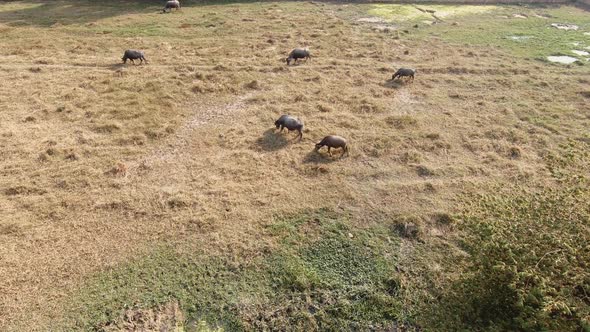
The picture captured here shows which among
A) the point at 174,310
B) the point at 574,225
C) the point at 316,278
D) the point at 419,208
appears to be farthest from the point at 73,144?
the point at 574,225

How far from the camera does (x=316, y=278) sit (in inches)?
363

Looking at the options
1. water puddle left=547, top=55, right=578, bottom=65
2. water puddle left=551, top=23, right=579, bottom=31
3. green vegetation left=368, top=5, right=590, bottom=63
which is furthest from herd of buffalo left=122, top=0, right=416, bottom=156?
water puddle left=551, top=23, right=579, bottom=31

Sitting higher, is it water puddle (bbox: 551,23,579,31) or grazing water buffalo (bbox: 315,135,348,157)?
water puddle (bbox: 551,23,579,31)

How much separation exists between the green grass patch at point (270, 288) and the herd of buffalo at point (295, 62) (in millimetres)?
3849

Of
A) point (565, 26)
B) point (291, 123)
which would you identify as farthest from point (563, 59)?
point (291, 123)

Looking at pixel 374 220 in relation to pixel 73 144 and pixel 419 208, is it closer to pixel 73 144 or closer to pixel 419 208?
pixel 419 208

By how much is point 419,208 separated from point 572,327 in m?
5.35

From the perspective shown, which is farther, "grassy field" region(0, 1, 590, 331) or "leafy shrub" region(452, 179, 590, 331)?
"grassy field" region(0, 1, 590, 331)

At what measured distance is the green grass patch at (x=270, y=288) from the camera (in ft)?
27.5

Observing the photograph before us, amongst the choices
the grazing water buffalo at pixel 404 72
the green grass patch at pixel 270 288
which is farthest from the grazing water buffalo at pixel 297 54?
the green grass patch at pixel 270 288

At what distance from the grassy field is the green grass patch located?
0.04m

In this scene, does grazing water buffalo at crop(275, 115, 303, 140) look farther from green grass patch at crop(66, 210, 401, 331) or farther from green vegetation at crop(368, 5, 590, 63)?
green vegetation at crop(368, 5, 590, 63)

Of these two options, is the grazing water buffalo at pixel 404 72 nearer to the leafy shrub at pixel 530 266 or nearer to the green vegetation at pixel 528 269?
the green vegetation at pixel 528 269

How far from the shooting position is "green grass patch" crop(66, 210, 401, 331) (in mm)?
8381
